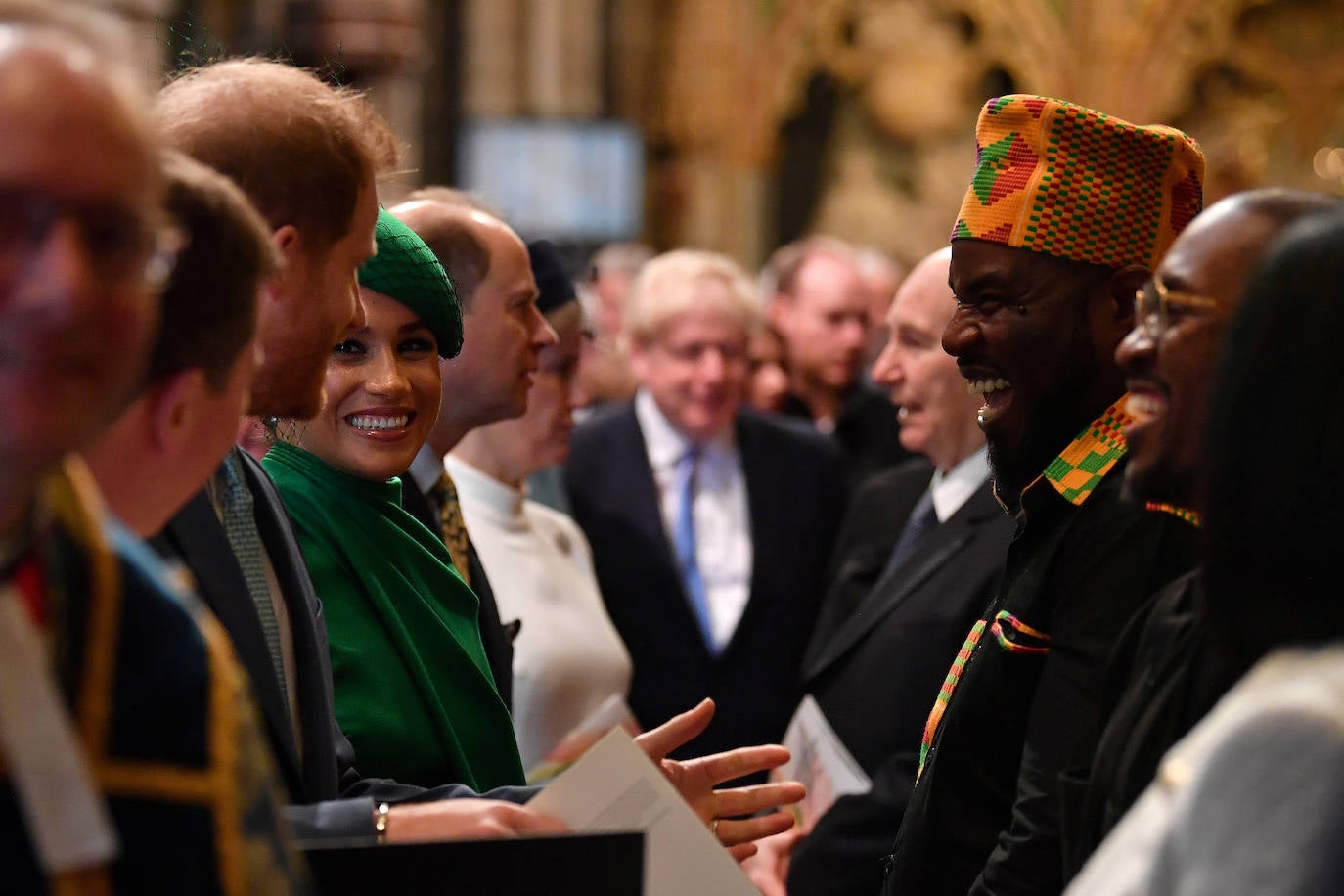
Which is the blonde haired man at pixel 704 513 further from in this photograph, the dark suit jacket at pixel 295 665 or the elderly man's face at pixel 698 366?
the dark suit jacket at pixel 295 665

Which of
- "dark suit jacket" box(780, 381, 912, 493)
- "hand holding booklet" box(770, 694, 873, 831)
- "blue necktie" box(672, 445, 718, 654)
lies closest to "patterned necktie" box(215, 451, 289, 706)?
"hand holding booklet" box(770, 694, 873, 831)

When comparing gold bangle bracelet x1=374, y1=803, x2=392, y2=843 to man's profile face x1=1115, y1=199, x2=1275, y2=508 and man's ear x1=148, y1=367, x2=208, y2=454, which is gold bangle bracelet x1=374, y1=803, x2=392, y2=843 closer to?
man's ear x1=148, y1=367, x2=208, y2=454

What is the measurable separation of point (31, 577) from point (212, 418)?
349 millimetres

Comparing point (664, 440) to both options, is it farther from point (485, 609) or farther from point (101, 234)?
point (101, 234)

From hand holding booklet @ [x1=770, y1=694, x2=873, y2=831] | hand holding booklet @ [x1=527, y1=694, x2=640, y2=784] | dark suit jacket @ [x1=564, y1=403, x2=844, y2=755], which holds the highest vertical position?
hand holding booklet @ [x1=527, y1=694, x2=640, y2=784]

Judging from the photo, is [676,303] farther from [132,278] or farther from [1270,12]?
[1270,12]

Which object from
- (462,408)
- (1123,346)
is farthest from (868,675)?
(1123,346)

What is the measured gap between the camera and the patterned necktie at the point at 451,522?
2877 millimetres

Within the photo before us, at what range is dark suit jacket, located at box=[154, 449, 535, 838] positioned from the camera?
1789 millimetres

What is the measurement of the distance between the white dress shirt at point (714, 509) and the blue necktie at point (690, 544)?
0.01 metres

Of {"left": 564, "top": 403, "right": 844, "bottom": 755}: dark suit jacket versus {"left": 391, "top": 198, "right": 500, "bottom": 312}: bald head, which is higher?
{"left": 391, "top": 198, "right": 500, "bottom": 312}: bald head

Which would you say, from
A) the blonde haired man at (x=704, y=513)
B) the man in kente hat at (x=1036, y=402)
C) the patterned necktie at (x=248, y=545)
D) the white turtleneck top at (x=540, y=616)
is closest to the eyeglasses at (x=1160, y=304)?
the man in kente hat at (x=1036, y=402)

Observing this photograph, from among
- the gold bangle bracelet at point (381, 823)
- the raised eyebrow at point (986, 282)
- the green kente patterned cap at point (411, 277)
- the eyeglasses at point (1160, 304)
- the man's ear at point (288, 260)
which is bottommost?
the gold bangle bracelet at point (381, 823)

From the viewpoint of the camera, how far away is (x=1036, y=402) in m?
2.22
